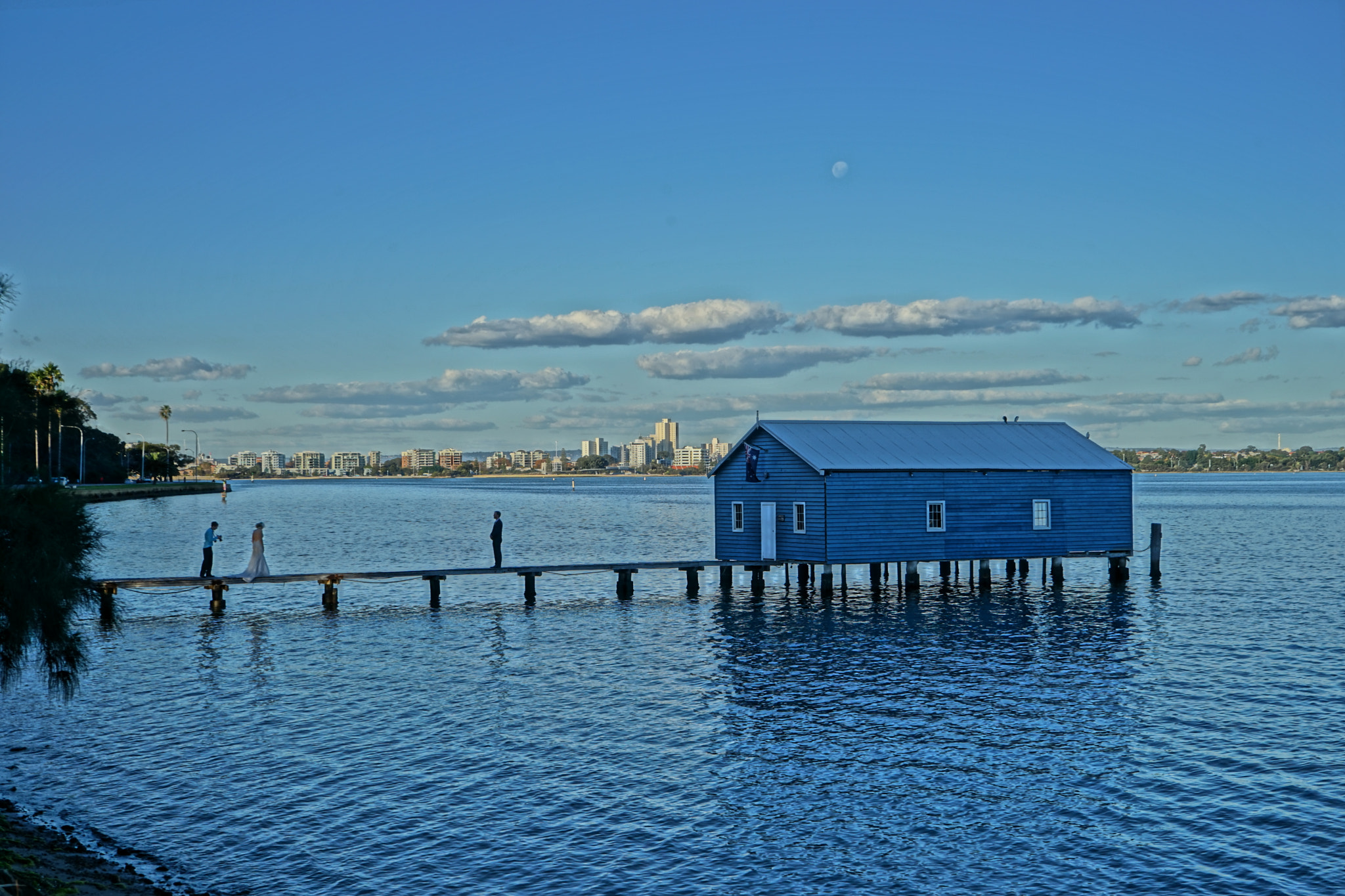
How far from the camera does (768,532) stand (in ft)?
150

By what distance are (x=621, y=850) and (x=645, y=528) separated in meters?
92.3

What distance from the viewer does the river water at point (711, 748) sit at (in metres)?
16.5

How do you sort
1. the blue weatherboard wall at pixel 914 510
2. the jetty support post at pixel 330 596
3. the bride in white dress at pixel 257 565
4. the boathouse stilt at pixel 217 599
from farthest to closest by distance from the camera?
1. the jetty support post at pixel 330 596
2. the blue weatherboard wall at pixel 914 510
3. the boathouse stilt at pixel 217 599
4. the bride in white dress at pixel 257 565

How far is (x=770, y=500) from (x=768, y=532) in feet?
4.46

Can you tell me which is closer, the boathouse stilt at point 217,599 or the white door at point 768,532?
the boathouse stilt at point 217,599

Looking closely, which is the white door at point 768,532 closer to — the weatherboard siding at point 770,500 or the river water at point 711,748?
the weatherboard siding at point 770,500

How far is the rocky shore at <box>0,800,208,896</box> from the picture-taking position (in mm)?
13742

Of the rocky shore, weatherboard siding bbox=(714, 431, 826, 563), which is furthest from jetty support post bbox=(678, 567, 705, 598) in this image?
the rocky shore

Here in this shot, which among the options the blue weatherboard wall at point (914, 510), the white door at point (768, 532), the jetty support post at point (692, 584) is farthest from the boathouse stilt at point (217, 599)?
the white door at point (768, 532)

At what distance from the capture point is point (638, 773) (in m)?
20.9

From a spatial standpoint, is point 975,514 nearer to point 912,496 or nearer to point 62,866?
point 912,496

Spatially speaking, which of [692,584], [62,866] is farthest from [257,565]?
[62,866]

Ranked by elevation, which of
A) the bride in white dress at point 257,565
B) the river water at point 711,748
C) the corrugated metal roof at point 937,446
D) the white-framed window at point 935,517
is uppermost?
the corrugated metal roof at point 937,446

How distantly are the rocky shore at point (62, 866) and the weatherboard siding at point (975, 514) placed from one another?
3048cm
